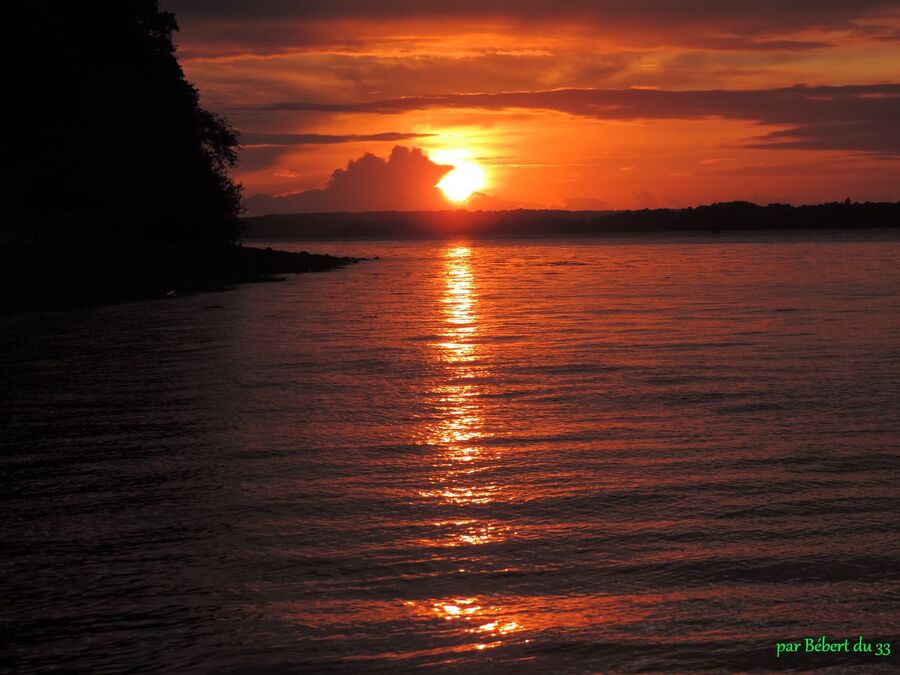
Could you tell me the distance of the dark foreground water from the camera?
699 centimetres

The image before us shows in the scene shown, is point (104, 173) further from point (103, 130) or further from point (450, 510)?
point (450, 510)

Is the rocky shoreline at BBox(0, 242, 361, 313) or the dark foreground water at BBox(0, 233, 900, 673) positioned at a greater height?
the rocky shoreline at BBox(0, 242, 361, 313)

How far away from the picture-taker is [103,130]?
5331 cm

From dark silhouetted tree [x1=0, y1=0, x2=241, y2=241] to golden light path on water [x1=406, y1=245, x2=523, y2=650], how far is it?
1078 inches

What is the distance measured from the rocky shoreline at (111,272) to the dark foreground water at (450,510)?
17.7m

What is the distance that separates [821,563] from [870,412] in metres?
7.82

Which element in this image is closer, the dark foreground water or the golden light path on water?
the dark foreground water

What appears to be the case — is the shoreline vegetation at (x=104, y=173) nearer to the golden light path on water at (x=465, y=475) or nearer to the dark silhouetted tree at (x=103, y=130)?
the dark silhouetted tree at (x=103, y=130)

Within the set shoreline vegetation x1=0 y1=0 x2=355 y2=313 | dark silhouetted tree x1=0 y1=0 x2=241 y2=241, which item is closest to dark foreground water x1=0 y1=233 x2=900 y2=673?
shoreline vegetation x1=0 y1=0 x2=355 y2=313

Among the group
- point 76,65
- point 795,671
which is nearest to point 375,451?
point 795,671

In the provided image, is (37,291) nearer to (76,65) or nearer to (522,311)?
(76,65)

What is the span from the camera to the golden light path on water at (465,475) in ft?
23.9

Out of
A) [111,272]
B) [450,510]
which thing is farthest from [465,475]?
[111,272]

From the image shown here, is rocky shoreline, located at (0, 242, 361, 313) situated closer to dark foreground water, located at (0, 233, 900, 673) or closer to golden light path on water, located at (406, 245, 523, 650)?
dark foreground water, located at (0, 233, 900, 673)
